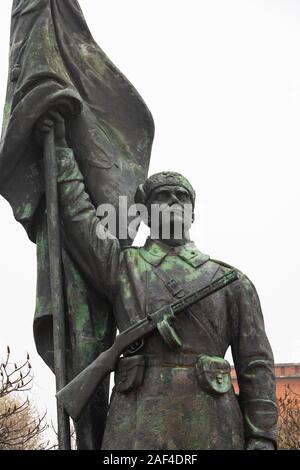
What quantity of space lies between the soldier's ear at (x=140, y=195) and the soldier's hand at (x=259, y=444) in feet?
6.43

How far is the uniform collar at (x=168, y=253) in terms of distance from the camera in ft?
19.6

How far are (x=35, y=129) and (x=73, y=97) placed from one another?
15.0 inches

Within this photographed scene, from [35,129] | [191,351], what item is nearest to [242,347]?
[191,351]

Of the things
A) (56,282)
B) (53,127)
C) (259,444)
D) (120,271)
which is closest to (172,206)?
(120,271)

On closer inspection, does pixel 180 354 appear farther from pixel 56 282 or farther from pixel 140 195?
pixel 140 195

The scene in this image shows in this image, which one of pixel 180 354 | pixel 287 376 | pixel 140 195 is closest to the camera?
pixel 180 354

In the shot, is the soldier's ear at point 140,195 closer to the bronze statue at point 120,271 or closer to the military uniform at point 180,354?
the bronze statue at point 120,271

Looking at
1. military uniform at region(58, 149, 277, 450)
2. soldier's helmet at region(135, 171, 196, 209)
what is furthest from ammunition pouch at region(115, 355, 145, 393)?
soldier's helmet at region(135, 171, 196, 209)

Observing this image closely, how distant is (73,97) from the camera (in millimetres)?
6469

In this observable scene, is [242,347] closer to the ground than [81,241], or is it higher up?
closer to the ground

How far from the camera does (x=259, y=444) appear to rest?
543 centimetres

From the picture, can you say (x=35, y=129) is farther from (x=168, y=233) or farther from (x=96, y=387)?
(x=96, y=387)

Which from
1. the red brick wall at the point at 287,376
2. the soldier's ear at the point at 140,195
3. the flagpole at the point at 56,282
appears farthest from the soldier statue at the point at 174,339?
the red brick wall at the point at 287,376

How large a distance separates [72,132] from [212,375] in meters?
2.35
